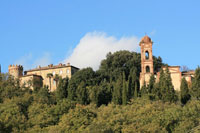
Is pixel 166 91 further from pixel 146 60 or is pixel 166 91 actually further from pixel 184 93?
pixel 146 60

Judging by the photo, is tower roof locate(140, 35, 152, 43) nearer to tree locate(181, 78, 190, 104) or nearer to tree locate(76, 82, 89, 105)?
tree locate(181, 78, 190, 104)

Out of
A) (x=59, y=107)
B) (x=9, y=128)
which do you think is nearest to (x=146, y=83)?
(x=59, y=107)

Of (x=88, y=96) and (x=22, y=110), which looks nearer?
(x=22, y=110)

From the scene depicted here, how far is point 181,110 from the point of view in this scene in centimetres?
4712

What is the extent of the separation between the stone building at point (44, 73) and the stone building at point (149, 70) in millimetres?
21894

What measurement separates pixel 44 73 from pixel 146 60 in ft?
95.5

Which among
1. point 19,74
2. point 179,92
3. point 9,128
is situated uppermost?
point 19,74

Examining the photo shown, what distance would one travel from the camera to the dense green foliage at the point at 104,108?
4378 centimetres

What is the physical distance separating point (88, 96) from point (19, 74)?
3297 cm

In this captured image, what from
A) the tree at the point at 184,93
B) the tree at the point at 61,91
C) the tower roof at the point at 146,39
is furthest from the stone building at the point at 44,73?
the tree at the point at 184,93

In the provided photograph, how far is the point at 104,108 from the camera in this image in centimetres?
A: 5191

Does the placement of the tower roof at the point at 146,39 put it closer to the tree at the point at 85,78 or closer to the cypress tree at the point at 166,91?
the tree at the point at 85,78

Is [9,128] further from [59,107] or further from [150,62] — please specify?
[150,62]

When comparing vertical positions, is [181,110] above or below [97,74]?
below
